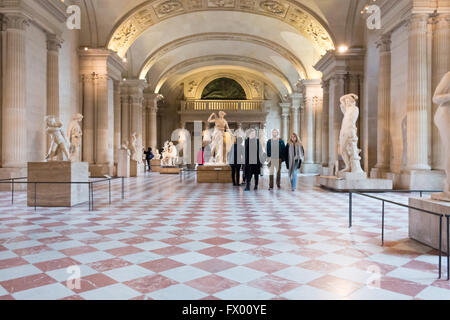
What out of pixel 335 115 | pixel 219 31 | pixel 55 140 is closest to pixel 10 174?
pixel 55 140

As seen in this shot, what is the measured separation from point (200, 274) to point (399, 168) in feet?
35.1

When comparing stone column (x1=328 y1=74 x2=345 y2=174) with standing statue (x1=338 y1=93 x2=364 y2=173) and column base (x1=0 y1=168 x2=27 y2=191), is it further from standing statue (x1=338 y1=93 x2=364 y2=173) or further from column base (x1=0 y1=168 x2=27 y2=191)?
column base (x1=0 y1=168 x2=27 y2=191)

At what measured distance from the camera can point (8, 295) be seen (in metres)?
2.95

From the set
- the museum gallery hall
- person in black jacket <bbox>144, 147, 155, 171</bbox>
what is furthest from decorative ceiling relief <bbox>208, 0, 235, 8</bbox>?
person in black jacket <bbox>144, 147, 155, 171</bbox>

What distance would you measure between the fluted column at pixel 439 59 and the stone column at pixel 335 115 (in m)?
6.15

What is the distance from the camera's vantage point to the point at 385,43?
13320 mm

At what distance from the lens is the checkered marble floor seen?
310cm

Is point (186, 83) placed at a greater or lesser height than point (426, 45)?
greater

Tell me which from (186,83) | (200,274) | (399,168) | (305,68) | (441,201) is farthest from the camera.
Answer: (186,83)

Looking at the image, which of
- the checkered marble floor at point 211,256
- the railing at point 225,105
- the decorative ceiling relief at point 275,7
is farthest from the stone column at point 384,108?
the railing at point 225,105

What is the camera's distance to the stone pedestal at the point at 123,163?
19078 mm

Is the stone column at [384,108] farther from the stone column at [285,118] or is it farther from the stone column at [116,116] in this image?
the stone column at [285,118]
